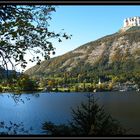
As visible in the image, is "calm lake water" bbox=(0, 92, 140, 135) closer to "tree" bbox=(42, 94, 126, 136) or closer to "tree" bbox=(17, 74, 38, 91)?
"tree" bbox=(17, 74, 38, 91)

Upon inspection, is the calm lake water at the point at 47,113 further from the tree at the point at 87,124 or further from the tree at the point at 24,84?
the tree at the point at 87,124

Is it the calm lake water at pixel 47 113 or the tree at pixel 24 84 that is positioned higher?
the tree at pixel 24 84

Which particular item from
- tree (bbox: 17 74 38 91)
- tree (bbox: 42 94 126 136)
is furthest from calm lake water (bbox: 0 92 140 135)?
tree (bbox: 42 94 126 136)

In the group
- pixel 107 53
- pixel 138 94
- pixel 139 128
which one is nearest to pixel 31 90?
pixel 139 128

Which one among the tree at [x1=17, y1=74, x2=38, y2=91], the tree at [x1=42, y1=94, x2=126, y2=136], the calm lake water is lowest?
the calm lake water

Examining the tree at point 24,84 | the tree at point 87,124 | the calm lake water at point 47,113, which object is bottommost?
the calm lake water at point 47,113

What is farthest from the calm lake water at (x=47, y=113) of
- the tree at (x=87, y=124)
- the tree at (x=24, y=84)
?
the tree at (x=87, y=124)

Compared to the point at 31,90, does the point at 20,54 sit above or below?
above

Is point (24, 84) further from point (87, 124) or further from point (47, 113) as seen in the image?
point (47, 113)

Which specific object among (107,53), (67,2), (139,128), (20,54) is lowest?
(139,128)

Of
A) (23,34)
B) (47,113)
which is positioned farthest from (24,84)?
(47,113)

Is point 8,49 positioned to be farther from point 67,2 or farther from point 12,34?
point 67,2
